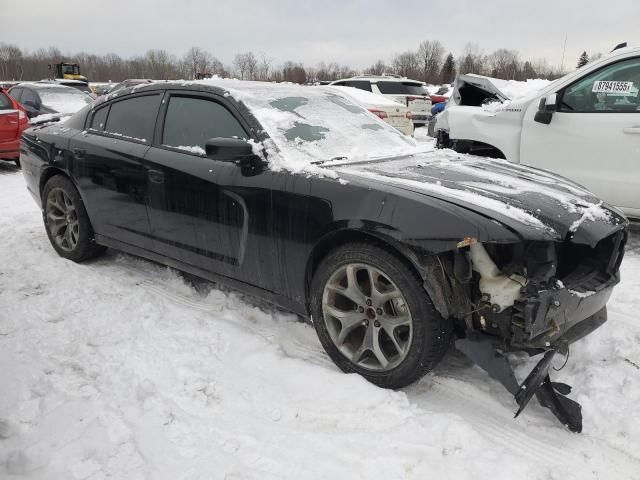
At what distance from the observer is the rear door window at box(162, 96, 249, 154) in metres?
3.29

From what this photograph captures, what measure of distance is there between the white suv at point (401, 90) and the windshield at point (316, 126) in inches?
418

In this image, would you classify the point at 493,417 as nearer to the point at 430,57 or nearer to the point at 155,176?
the point at 155,176

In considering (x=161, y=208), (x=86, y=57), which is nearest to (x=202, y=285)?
(x=161, y=208)

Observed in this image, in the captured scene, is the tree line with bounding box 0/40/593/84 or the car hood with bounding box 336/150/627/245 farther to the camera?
the tree line with bounding box 0/40/593/84

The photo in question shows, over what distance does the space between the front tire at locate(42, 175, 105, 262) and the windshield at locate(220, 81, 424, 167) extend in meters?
1.79

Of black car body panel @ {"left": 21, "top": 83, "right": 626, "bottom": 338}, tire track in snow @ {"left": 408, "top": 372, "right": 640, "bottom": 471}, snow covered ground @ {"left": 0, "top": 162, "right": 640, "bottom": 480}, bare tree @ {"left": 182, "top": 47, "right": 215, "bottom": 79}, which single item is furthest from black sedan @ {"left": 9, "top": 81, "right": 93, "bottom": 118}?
bare tree @ {"left": 182, "top": 47, "right": 215, "bottom": 79}

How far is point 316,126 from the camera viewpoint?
3.36m

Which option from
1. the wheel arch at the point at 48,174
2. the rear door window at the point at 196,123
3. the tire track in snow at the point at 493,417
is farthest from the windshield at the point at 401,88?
the tire track in snow at the point at 493,417

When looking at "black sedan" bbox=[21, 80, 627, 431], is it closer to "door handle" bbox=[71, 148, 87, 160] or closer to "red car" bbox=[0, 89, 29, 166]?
"door handle" bbox=[71, 148, 87, 160]

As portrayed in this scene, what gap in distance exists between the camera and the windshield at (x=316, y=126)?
312 centimetres

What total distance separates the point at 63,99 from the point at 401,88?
29.2 ft

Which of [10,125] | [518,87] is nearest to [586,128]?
[518,87]

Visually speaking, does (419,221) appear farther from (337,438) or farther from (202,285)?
(202,285)

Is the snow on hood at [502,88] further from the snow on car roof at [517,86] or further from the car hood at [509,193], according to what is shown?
the car hood at [509,193]
